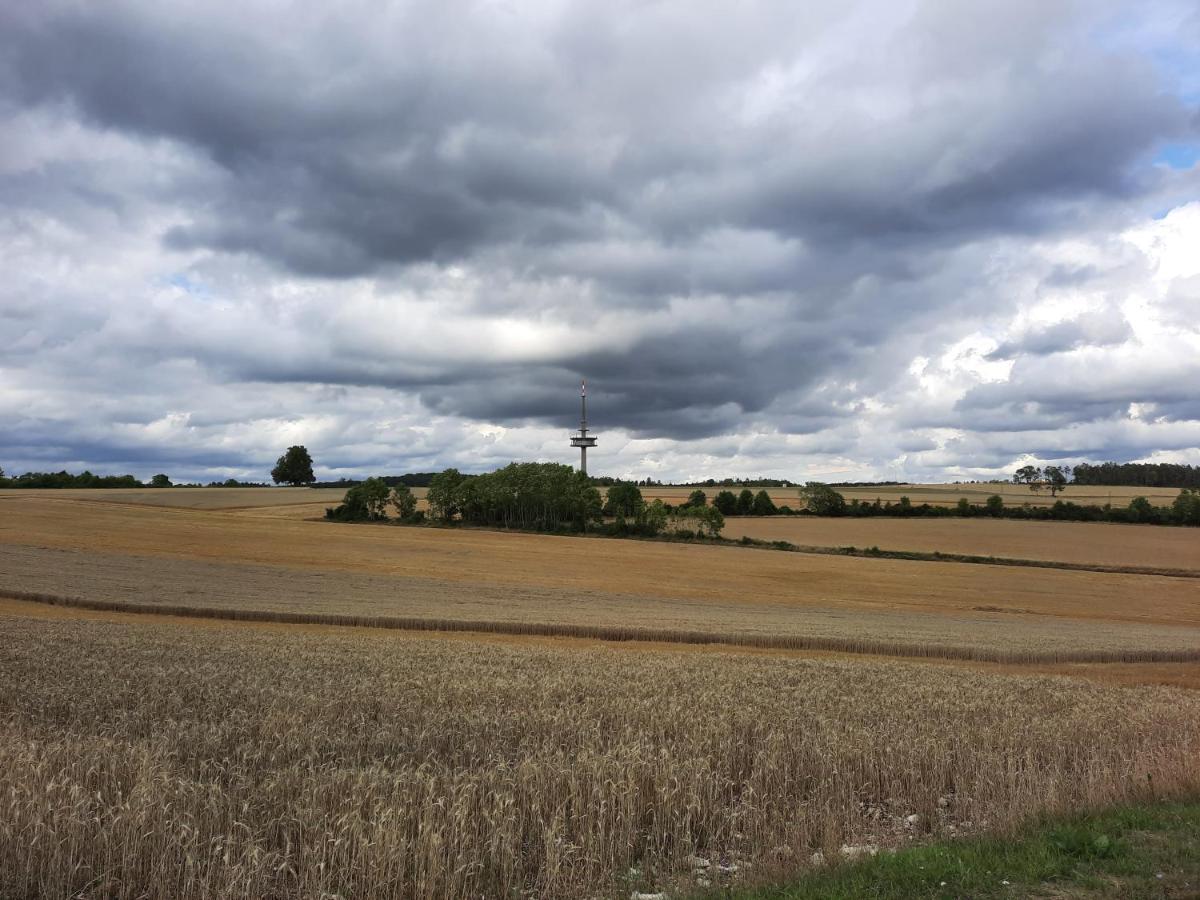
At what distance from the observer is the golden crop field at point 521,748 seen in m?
7.48

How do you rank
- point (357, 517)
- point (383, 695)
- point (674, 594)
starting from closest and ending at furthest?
point (383, 695), point (674, 594), point (357, 517)

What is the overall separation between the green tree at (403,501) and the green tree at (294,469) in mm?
57586

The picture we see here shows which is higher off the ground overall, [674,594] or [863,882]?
[863,882]

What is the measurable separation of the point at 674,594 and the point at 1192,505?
106437mm

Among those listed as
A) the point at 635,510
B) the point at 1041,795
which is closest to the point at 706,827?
the point at 1041,795

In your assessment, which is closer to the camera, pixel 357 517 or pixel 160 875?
pixel 160 875

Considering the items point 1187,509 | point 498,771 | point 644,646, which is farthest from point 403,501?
point 1187,509

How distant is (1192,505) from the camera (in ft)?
386

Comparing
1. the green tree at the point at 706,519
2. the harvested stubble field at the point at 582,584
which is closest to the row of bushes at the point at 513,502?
the green tree at the point at 706,519

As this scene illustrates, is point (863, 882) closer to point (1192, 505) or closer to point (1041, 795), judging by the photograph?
point (1041, 795)

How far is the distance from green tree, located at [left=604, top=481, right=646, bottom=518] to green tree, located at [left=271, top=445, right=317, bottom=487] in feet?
265

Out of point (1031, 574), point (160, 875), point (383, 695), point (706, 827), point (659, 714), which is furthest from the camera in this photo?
point (1031, 574)

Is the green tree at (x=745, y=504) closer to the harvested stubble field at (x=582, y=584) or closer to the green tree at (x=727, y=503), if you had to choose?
the green tree at (x=727, y=503)

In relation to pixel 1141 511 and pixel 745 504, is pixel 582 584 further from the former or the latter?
pixel 1141 511
